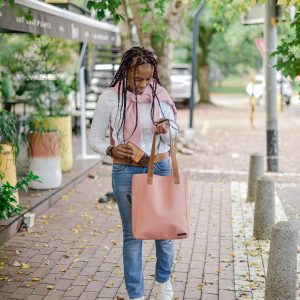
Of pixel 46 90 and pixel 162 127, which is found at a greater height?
pixel 46 90

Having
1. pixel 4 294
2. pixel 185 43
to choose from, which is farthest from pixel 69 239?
pixel 185 43

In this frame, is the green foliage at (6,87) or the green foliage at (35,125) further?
the green foliage at (6,87)

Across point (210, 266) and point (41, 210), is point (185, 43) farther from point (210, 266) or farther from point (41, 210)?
point (210, 266)

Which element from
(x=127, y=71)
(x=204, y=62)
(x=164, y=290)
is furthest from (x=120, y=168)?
(x=204, y=62)

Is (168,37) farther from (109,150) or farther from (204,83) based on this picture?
(204,83)

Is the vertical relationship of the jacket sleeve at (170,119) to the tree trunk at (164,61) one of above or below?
below

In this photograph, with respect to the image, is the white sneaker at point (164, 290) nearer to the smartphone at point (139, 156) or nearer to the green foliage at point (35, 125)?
the smartphone at point (139, 156)

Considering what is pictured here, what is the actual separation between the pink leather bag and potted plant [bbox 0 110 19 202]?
102 inches

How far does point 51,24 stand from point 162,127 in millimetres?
4273

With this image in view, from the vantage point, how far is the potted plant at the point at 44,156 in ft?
26.9

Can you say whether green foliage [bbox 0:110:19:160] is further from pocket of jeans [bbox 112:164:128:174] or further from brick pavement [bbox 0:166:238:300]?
pocket of jeans [bbox 112:164:128:174]

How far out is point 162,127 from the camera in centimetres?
389

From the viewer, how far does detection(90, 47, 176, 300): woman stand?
400 cm

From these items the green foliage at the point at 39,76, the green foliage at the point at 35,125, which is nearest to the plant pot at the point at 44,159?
the green foliage at the point at 35,125
